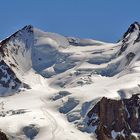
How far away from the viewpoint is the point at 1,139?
175 m

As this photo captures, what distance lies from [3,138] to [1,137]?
87 cm

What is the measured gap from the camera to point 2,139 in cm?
17512

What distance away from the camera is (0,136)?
179m

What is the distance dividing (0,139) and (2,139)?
4.31 feet

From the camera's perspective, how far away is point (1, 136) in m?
180

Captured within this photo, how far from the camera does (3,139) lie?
176 metres

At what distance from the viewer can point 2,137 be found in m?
179

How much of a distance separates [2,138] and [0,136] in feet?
7.83

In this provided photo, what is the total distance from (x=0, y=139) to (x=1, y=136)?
639cm

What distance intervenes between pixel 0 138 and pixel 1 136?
15.6ft

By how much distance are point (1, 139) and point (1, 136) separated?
5282mm

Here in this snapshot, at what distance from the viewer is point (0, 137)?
177 metres

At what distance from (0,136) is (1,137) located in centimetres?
73

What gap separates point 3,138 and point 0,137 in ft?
2.87
